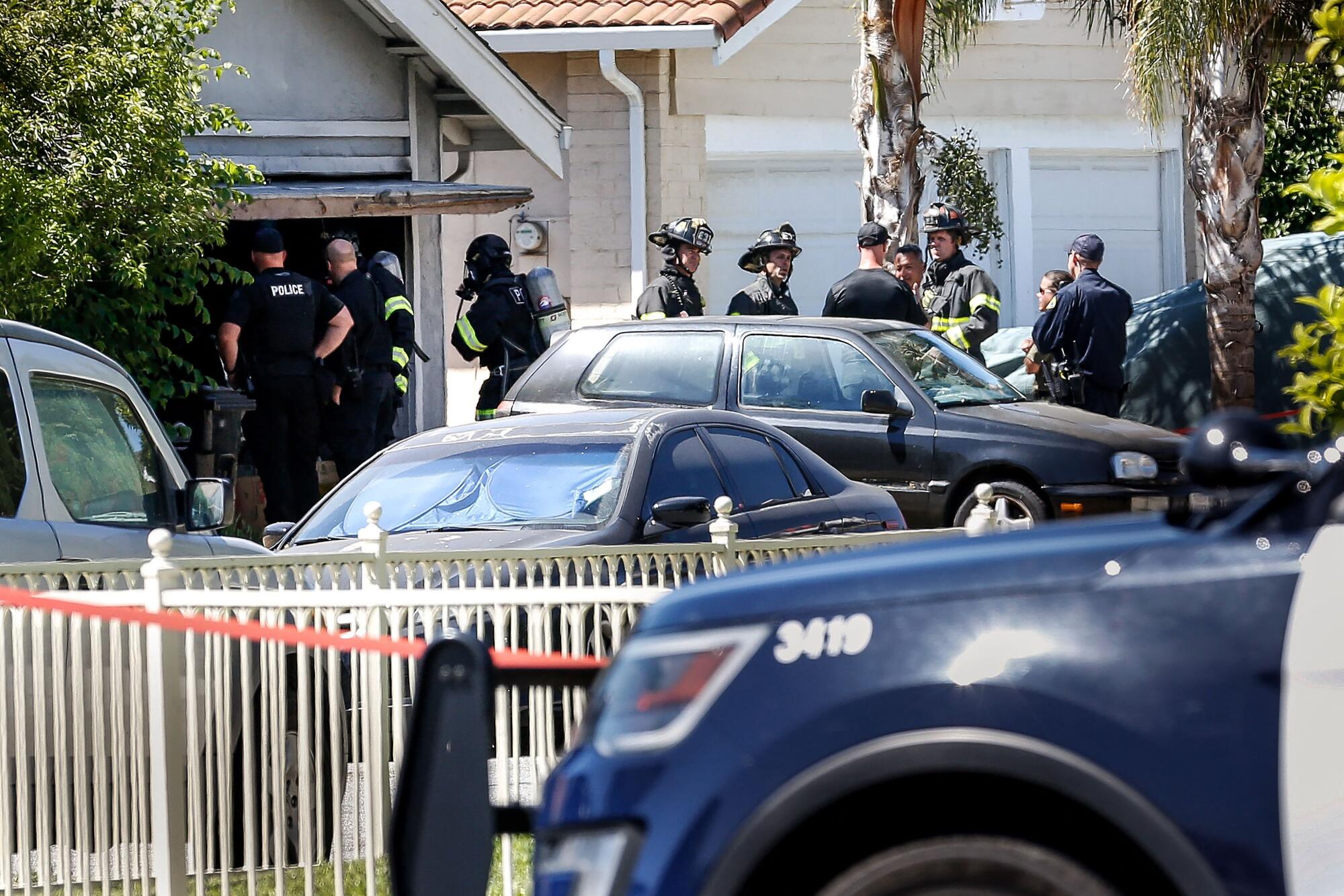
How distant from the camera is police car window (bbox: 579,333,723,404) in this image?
11.1m

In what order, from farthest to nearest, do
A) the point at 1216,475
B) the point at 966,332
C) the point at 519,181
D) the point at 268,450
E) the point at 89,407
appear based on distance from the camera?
the point at 519,181, the point at 966,332, the point at 268,450, the point at 89,407, the point at 1216,475

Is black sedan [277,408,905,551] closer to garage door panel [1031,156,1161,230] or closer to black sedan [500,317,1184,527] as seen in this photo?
→ black sedan [500,317,1184,527]

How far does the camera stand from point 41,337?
605 centimetres

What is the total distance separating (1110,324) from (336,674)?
913 centimetres

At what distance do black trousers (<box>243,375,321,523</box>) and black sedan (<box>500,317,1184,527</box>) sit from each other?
1896 millimetres

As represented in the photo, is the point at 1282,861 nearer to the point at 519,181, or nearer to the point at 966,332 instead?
the point at 966,332

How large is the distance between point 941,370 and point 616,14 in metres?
7.73

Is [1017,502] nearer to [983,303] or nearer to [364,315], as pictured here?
[983,303]

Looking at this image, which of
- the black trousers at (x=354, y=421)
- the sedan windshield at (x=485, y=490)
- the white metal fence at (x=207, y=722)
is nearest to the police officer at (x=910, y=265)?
the black trousers at (x=354, y=421)

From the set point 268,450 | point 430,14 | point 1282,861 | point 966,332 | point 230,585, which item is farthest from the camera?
point 430,14

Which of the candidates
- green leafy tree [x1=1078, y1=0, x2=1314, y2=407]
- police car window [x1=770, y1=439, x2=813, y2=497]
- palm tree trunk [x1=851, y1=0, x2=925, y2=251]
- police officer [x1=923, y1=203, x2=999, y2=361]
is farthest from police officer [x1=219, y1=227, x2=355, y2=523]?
green leafy tree [x1=1078, y1=0, x2=1314, y2=407]

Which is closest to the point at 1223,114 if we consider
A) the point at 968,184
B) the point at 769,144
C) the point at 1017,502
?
the point at 1017,502

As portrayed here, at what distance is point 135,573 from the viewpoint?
18.1 ft

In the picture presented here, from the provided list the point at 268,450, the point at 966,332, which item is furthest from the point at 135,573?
the point at 966,332
